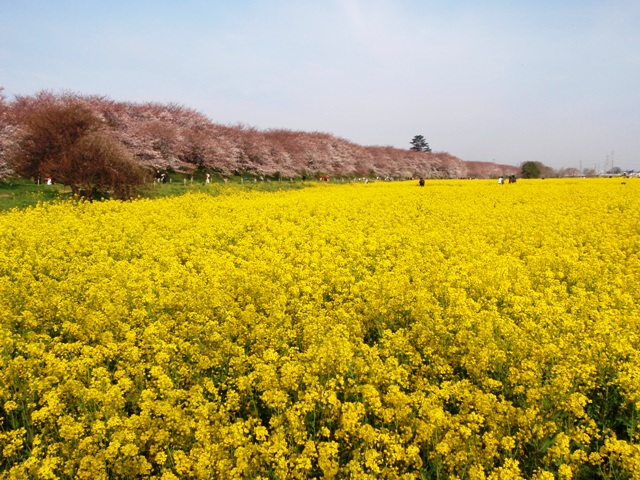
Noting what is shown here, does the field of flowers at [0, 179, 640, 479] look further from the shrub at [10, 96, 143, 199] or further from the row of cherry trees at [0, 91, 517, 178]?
the row of cherry trees at [0, 91, 517, 178]

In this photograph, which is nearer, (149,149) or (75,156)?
(75,156)

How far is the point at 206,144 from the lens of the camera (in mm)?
46719

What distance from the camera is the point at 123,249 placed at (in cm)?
998

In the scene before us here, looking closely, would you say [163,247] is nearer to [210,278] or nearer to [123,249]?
[123,249]

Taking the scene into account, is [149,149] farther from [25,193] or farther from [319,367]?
[319,367]

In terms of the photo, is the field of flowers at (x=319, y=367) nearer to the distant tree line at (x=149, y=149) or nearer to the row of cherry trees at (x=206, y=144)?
the distant tree line at (x=149, y=149)

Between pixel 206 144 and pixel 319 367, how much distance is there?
45761mm

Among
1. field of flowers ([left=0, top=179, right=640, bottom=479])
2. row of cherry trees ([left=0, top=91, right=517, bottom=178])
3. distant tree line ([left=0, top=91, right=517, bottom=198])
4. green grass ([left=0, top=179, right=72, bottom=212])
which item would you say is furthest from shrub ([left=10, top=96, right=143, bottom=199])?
field of flowers ([left=0, top=179, right=640, bottom=479])

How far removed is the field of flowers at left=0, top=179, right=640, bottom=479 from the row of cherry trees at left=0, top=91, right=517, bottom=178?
28.4 m

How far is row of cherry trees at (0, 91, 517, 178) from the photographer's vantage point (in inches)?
1575

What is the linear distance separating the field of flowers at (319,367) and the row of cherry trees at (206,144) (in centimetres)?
2839

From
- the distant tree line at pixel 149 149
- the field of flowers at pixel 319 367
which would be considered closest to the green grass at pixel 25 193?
the distant tree line at pixel 149 149

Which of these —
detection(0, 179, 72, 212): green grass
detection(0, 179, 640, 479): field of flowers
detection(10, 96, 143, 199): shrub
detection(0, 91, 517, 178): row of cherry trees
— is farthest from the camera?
detection(0, 91, 517, 178): row of cherry trees

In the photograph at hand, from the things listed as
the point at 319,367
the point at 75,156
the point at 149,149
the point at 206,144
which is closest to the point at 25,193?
the point at 75,156
